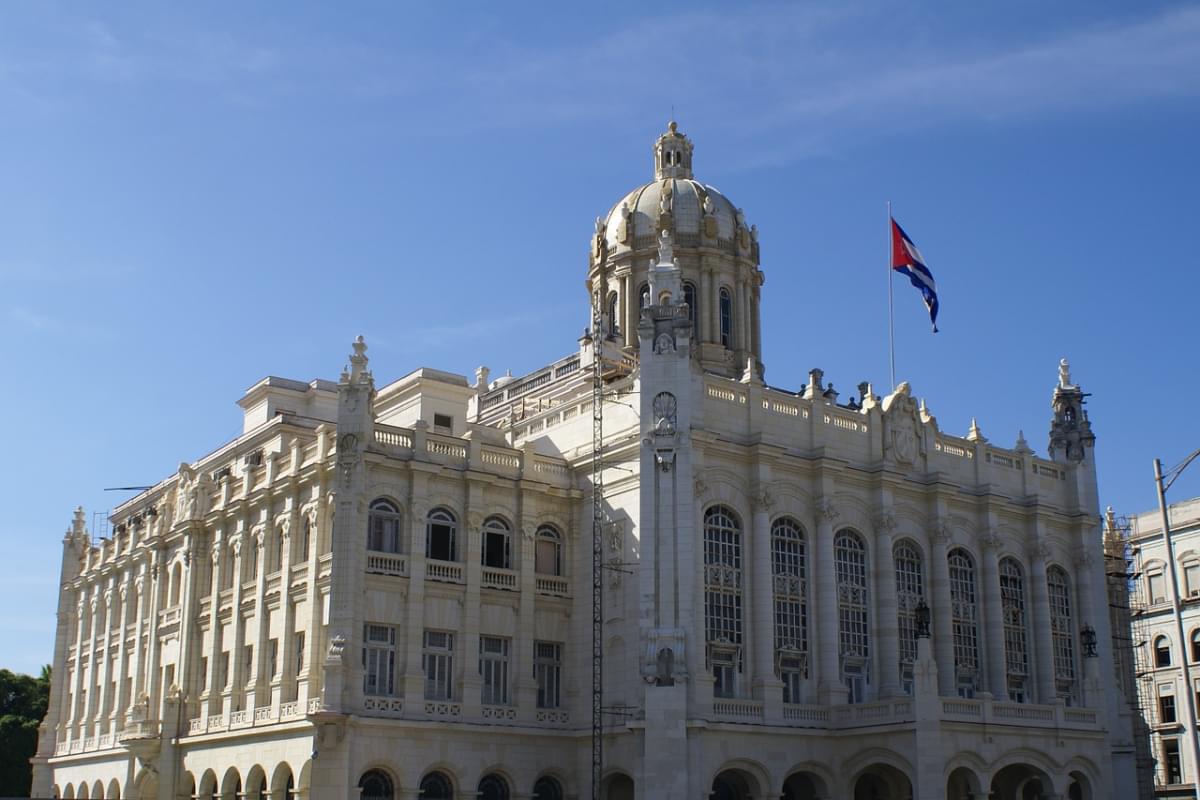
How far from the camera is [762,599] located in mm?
52094

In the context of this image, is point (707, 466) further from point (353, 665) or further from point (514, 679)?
point (353, 665)

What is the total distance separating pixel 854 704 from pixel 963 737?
411 centimetres

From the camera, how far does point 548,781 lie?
51875mm

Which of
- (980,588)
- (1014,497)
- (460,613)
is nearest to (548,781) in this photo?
(460,613)

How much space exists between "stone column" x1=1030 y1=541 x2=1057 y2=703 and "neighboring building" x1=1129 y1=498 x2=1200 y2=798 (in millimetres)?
18682

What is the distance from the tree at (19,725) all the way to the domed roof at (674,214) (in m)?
45.0

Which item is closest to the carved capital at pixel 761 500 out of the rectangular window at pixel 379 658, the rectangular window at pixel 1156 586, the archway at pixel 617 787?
the archway at pixel 617 787

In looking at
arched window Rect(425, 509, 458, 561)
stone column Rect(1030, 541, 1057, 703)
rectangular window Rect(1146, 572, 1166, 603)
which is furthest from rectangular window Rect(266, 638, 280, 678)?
rectangular window Rect(1146, 572, 1166, 603)

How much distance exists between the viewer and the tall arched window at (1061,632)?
202 ft

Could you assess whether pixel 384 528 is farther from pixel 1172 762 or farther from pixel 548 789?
pixel 1172 762

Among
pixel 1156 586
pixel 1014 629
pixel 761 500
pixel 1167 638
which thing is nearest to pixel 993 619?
pixel 1014 629

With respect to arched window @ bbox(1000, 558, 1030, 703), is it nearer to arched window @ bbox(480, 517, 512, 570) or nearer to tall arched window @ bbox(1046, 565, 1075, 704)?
tall arched window @ bbox(1046, 565, 1075, 704)

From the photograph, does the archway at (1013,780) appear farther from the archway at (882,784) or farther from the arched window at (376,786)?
the arched window at (376,786)

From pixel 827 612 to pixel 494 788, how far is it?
14194 millimetres
